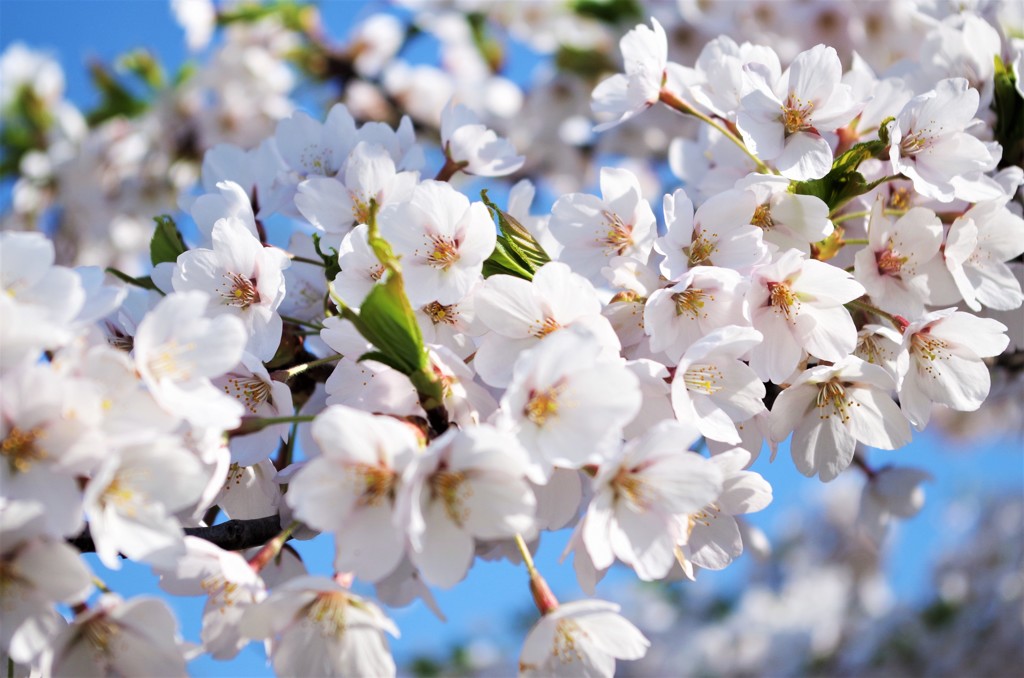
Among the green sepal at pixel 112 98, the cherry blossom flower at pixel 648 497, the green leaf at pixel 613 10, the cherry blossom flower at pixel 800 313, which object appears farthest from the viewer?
the green sepal at pixel 112 98

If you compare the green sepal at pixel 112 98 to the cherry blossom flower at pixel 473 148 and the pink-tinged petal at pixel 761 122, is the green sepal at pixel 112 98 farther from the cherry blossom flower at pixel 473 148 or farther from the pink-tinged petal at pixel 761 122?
the pink-tinged petal at pixel 761 122

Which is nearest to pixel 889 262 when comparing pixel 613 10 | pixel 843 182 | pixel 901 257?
pixel 901 257

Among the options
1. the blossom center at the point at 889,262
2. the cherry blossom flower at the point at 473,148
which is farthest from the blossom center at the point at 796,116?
the cherry blossom flower at the point at 473,148

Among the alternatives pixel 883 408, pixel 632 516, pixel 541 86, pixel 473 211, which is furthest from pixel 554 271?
pixel 541 86

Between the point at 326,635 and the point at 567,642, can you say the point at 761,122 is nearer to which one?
the point at 567,642

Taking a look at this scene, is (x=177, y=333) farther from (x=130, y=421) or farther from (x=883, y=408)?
(x=883, y=408)

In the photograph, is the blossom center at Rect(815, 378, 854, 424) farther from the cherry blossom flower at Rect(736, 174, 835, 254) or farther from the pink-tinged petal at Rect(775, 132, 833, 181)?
the pink-tinged petal at Rect(775, 132, 833, 181)

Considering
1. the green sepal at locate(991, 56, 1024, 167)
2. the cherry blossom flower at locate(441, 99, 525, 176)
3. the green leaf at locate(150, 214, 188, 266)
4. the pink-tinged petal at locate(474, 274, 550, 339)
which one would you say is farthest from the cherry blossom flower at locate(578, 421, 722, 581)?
the green sepal at locate(991, 56, 1024, 167)
